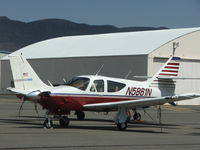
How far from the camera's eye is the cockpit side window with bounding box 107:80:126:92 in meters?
22.3

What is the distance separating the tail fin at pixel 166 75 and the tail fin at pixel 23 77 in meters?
5.18

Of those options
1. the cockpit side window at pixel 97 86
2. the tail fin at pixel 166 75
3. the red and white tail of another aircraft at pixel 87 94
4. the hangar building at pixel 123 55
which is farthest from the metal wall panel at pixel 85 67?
the cockpit side window at pixel 97 86

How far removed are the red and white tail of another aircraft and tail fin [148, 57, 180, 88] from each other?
0.43 m

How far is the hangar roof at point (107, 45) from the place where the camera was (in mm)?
53781

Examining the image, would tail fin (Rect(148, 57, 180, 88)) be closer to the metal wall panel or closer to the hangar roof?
the metal wall panel

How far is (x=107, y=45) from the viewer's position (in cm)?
5803

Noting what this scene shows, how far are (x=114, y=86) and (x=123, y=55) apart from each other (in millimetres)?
31141

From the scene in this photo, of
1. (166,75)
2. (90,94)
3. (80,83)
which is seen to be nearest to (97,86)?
(90,94)

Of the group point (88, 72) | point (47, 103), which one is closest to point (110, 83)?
point (47, 103)

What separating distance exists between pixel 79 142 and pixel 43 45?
52586 mm

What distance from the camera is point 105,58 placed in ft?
180

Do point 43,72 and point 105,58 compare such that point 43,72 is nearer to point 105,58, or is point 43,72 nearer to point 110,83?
point 105,58

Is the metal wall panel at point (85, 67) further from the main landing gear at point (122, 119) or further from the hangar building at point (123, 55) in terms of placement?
the main landing gear at point (122, 119)

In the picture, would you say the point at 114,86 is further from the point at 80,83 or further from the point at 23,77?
the point at 23,77
